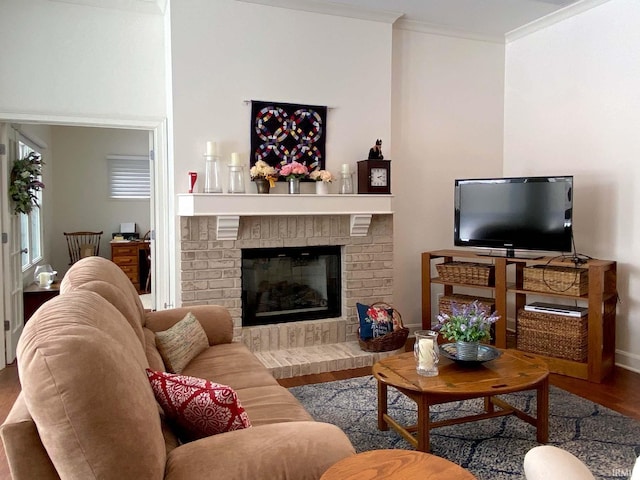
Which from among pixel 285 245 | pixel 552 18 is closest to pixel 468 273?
pixel 285 245

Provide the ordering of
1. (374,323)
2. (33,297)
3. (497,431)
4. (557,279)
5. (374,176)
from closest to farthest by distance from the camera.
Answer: (497,431), (557,279), (374,323), (374,176), (33,297)

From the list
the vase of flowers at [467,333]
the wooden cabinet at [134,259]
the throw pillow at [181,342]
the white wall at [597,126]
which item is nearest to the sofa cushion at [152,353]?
the throw pillow at [181,342]

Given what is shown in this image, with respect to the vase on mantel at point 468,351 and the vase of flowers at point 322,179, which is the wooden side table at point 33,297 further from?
the vase on mantel at point 468,351

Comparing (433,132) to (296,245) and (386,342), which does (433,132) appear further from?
(386,342)

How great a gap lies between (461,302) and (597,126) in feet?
5.95

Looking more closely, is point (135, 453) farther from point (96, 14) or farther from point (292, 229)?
point (96, 14)

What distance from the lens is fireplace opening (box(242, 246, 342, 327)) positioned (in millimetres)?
4270

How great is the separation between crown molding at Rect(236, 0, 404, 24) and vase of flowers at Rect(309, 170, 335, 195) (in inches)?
52.2

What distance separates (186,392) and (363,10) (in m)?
3.69

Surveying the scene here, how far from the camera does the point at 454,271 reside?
4.41 meters

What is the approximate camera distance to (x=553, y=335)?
153 inches

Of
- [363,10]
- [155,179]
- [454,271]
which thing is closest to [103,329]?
[155,179]

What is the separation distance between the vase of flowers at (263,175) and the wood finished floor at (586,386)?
1.49 meters

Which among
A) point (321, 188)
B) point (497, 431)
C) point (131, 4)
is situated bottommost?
point (497, 431)
